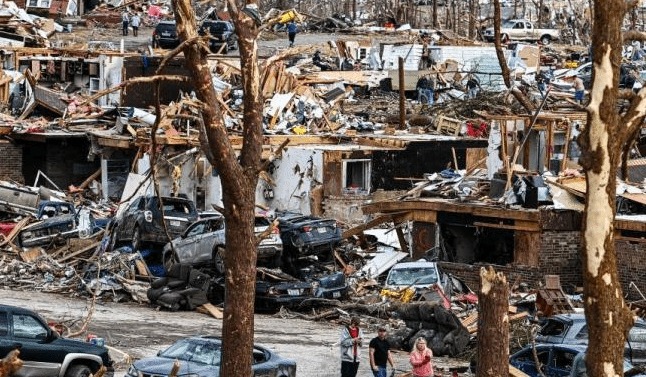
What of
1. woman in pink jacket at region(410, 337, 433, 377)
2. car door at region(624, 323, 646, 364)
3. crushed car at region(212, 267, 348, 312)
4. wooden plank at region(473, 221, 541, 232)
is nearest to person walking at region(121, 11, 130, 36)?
wooden plank at region(473, 221, 541, 232)

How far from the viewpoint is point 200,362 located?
20.3m

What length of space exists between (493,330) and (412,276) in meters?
15.7

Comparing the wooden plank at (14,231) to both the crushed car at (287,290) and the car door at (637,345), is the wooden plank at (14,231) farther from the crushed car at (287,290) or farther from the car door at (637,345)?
the car door at (637,345)

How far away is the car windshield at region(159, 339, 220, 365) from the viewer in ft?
66.7

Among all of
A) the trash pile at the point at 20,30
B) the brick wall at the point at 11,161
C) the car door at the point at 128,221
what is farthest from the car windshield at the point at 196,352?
the trash pile at the point at 20,30

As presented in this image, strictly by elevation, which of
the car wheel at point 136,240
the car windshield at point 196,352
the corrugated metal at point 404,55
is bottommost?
the car wheel at point 136,240

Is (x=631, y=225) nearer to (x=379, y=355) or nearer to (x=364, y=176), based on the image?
(x=379, y=355)

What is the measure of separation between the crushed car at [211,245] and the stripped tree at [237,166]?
A: 18020 millimetres

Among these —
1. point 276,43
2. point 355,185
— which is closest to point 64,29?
point 276,43

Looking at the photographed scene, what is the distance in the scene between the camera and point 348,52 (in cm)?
7000

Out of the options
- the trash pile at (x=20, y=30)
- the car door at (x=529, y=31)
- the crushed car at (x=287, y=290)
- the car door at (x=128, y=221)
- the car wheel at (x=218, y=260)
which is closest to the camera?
the crushed car at (x=287, y=290)

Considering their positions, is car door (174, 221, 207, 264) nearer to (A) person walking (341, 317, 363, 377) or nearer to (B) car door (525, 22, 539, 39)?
(A) person walking (341, 317, 363, 377)

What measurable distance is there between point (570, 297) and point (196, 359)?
1127cm

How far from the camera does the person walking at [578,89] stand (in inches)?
1938
